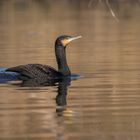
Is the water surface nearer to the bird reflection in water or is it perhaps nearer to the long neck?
the bird reflection in water

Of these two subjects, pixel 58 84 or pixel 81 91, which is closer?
pixel 81 91

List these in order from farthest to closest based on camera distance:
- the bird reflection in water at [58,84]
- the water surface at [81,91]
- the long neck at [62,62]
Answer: the long neck at [62,62]
the bird reflection in water at [58,84]
the water surface at [81,91]

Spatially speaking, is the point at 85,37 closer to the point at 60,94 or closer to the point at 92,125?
the point at 60,94

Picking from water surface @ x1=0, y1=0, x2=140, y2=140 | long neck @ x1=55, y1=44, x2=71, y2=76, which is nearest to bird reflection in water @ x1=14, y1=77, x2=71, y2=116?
water surface @ x1=0, y1=0, x2=140, y2=140

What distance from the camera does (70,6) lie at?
2606 inches

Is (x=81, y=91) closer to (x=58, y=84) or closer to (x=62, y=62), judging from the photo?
(x=58, y=84)

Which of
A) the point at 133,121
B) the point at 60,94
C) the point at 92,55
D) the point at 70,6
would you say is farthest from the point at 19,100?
the point at 70,6

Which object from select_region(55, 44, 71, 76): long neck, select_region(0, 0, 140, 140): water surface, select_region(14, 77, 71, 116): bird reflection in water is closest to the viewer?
select_region(0, 0, 140, 140): water surface

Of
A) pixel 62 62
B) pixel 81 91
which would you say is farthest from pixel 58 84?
pixel 62 62

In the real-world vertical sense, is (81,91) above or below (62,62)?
below

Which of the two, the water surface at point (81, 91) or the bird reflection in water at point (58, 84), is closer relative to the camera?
the water surface at point (81, 91)

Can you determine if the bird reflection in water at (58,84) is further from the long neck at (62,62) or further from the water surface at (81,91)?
the long neck at (62,62)

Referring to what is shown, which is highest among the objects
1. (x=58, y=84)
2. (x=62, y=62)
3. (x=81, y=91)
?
(x=62, y=62)

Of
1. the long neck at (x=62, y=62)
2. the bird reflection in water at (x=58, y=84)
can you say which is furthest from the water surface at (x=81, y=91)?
the long neck at (x=62, y=62)
